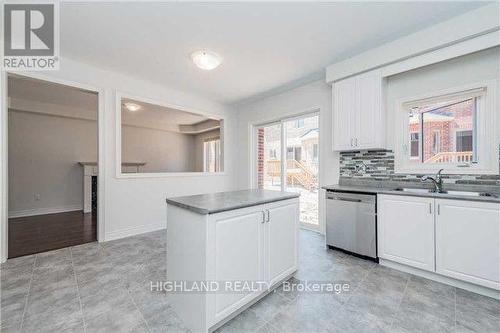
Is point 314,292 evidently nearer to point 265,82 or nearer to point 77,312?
point 77,312

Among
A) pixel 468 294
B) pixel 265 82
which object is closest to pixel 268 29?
pixel 265 82

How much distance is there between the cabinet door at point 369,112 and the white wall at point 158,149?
5.81 meters

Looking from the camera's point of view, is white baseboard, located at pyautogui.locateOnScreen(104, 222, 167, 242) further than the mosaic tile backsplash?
Yes

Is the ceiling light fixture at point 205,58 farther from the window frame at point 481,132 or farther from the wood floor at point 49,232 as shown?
the wood floor at point 49,232

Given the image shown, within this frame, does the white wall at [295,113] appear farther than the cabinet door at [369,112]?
Yes

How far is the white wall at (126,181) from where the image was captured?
3.16 meters

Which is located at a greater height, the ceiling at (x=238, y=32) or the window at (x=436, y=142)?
the ceiling at (x=238, y=32)

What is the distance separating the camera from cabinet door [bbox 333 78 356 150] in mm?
3025

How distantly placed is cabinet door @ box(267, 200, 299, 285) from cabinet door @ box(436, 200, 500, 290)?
4.64ft

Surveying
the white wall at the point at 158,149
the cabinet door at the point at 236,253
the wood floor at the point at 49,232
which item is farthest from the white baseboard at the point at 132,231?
the white wall at the point at 158,149

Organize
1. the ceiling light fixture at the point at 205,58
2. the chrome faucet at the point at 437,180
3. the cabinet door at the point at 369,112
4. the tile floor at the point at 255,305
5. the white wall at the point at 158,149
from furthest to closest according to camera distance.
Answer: the white wall at the point at 158,149
the cabinet door at the point at 369,112
the ceiling light fixture at the point at 205,58
the chrome faucet at the point at 437,180
the tile floor at the point at 255,305

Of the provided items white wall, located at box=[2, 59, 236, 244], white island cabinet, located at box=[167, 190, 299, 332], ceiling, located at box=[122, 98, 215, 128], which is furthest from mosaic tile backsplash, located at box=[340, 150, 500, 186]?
ceiling, located at box=[122, 98, 215, 128]

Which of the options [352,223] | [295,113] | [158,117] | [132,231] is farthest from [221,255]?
[158,117]

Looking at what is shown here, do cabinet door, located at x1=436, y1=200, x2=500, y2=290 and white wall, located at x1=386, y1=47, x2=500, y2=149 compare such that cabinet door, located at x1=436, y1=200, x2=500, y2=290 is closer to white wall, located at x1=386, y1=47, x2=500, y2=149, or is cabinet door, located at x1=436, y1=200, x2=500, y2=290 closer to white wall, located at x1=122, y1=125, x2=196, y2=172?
white wall, located at x1=386, y1=47, x2=500, y2=149
